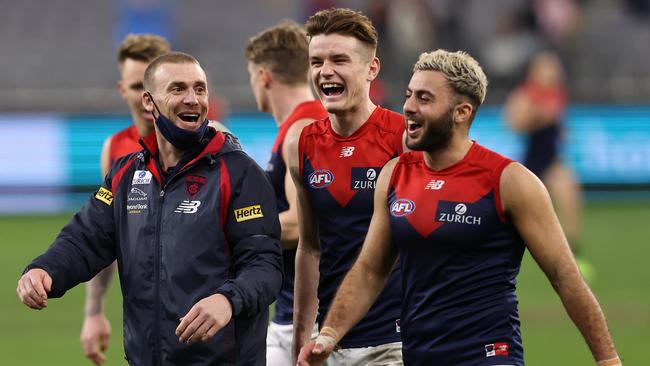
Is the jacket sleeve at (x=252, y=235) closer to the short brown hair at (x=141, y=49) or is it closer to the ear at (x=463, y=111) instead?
the ear at (x=463, y=111)

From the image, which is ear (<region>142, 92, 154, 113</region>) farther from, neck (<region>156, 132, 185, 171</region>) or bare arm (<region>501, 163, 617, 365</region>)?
bare arm (<region>501, 163, 617, 365</region>)

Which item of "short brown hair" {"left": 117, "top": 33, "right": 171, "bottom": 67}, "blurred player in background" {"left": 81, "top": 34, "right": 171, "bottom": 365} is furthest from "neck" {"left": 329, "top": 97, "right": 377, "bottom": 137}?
"short brown hair" {"left": 117, "top": 33, "right": 171, "bottom": 67}

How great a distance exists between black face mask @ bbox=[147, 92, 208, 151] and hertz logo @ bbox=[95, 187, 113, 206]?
0.40 meters

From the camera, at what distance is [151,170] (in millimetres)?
5980

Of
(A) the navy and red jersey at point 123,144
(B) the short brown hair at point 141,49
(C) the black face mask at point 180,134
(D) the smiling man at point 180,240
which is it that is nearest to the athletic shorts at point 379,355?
(D) the smiling man at point 180,240

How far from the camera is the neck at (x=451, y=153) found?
5.83 metres

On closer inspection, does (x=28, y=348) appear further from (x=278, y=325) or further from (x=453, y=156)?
(x=453, y=156)

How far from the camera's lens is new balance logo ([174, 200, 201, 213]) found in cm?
576

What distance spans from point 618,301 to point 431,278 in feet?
27.4

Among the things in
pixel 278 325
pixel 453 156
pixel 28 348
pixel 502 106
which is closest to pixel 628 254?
pixel 502 106

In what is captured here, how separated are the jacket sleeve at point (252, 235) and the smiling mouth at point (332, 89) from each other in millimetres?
779

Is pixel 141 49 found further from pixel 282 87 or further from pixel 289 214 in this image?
pixel 289 214

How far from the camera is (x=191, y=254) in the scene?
5688mm

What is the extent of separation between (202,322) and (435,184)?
1.23 m
